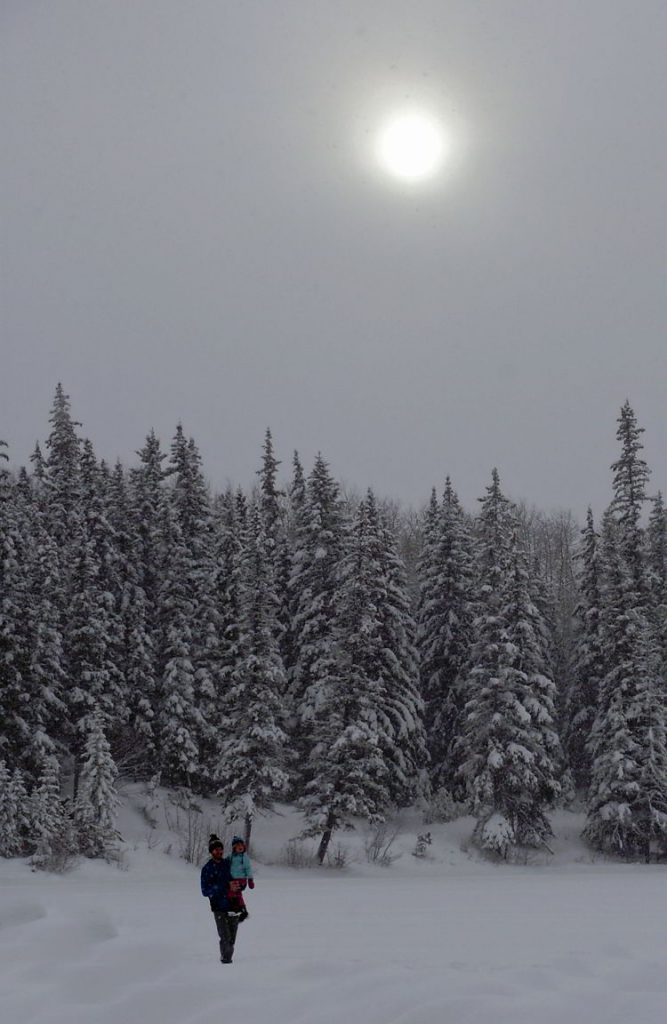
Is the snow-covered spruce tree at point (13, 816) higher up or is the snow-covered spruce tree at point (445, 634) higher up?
the snow-covered spruce tree at point (445, 634)

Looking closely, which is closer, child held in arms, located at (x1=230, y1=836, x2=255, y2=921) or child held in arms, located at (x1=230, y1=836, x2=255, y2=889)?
child held in arms, located at (x1=230, y1=836, x2=255, y2=921)

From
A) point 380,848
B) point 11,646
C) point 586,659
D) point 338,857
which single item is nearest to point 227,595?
point 11,646

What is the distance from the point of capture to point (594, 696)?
4312 cm

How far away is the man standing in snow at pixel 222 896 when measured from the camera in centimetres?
1055

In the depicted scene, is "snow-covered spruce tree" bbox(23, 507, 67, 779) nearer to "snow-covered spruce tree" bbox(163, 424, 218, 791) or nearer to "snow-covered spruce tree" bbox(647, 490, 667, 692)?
"snow-covered spruce tree" bbox(163, 424, 218, 791)

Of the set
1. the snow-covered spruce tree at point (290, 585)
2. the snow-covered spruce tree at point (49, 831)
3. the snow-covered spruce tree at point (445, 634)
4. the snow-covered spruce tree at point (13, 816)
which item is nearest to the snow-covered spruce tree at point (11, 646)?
the snow-covered spruce tree at point (13, 816)

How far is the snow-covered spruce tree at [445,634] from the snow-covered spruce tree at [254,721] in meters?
9.94

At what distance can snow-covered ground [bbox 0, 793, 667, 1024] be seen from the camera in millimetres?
8547

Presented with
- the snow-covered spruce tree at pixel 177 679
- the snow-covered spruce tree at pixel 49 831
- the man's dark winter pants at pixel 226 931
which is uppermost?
the snow-covered spruce tree at pixel 177 679

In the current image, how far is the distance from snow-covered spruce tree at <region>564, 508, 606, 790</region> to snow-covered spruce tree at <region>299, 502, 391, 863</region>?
1290 centimetres

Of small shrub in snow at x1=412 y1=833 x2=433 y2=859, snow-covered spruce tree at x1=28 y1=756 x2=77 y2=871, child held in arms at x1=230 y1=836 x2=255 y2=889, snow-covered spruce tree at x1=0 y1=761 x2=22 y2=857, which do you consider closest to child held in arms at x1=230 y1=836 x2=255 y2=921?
child held in arms at x1=230 y1=836 x2=255 y2=889

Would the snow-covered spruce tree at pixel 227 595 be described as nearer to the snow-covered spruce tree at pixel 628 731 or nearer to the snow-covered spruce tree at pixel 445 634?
the snow-covered spruce tree at pixel 445 634

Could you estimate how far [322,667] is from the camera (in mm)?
35219

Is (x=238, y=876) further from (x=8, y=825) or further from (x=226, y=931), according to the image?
(x=8, y=825)
